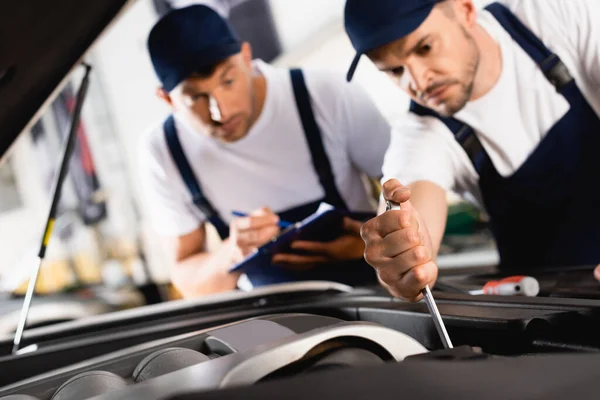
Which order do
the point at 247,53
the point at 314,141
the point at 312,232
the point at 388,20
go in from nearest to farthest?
the point at 388,20 < the point at 312,232 < the point at 314,141 < the point at 247,53

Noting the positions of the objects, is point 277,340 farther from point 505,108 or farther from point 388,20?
point 505,108

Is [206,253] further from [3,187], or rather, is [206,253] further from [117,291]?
[3,187]

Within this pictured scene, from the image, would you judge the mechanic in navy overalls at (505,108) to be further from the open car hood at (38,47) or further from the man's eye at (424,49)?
the open car hood at (38,47)

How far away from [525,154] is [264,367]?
88 centimetres

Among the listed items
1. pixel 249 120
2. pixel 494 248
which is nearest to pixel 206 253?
pixel 249 120

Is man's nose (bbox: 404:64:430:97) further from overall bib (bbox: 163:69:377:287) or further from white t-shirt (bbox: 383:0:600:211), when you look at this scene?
overall bib (bbox: 163:69:377:287)

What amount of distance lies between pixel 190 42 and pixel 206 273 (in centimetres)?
63

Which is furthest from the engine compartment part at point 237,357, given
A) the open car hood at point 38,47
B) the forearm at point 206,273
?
the forearm at point 206,273

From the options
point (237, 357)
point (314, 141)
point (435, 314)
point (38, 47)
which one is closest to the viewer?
point (237, 357)

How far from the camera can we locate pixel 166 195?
5.78 feet

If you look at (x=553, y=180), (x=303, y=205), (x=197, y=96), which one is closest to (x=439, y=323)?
(x=553, y=180)

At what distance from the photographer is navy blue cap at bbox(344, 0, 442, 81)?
1.02 m

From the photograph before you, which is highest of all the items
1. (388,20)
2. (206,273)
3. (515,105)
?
(388,20)

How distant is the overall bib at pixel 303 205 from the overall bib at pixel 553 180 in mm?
287
